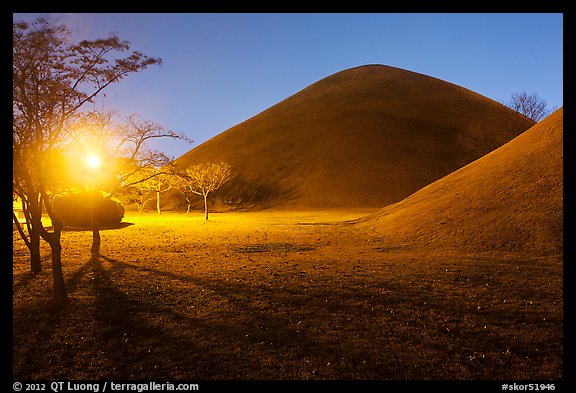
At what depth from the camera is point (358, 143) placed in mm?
110312

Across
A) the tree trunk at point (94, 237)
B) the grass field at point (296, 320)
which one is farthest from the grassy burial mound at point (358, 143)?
the grass field at point (296, 320)

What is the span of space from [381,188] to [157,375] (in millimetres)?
86504

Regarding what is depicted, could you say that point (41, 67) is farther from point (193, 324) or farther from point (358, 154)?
point (358, 154)

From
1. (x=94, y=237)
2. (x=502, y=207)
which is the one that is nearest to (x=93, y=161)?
(x=94, y=237)

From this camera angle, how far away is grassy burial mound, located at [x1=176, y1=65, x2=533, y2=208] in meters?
93.1

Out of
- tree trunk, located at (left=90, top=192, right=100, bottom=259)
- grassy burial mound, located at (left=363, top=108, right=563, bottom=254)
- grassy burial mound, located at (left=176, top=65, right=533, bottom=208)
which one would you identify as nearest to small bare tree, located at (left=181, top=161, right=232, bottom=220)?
tree trunk, located at (left=90, top=192, right=100, bottom=259)

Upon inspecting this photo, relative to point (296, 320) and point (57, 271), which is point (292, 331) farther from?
point (57, 271)

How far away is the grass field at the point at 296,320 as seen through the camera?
7.56 m

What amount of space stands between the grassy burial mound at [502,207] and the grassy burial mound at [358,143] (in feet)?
154

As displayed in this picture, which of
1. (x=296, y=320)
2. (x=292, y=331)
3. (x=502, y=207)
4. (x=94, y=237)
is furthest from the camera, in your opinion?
(x=502, y=207)

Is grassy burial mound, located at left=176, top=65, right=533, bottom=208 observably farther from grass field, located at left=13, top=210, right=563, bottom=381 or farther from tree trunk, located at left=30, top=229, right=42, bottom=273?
tree trunk, located at left=30, top=229, right=42, bottom=273

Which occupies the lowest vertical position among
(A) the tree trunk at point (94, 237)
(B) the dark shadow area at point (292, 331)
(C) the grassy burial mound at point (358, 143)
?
(B) the dark shadow area at point (292, 331)

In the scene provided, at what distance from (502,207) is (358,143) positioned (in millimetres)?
85960

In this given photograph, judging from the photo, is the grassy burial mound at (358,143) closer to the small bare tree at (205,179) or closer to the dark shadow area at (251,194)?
the dark shadow area at (251,194)
